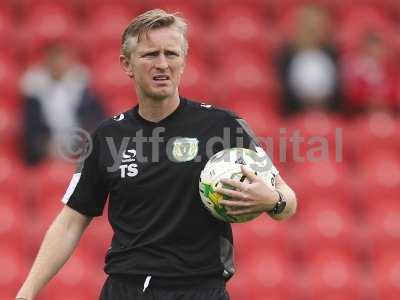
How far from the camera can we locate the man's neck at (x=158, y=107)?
5031 mm

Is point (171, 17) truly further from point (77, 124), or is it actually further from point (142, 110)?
point (77, 124)

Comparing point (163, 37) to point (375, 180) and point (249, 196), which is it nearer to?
point (249, 196)

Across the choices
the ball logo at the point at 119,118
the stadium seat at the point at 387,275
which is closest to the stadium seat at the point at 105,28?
the stadium seat at the point at 387,275

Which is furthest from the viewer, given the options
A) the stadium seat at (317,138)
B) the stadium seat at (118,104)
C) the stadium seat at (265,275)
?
the stadium seat at (118,104)

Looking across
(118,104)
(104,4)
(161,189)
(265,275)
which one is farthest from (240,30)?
(161,189)

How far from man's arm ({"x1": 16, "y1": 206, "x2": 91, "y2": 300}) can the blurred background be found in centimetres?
320

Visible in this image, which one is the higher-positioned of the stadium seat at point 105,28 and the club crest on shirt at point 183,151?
the stadium seat at point 105,28

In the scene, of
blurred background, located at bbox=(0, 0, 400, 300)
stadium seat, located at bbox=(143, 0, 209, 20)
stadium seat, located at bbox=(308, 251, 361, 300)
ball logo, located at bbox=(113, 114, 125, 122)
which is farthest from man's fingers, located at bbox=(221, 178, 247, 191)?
stadium seat, located at bbox=(143, 0, 209, 20)

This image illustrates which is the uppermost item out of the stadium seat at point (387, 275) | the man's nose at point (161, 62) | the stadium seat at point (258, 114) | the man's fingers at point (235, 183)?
the man's nose at point (161, 62)

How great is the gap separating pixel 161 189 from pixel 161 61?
23.0 inches

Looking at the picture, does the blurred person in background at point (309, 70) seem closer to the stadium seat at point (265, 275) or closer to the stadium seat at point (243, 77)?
the stadium seat at point (243, 77)

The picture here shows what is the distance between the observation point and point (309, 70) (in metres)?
9.91

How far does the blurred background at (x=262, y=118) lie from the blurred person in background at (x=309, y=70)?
0.04 ft

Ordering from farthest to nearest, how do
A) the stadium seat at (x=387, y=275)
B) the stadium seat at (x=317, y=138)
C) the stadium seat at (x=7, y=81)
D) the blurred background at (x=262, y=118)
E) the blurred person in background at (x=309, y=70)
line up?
1. the stadium seat at (x=7, y=81)
2. the blurred person in background at (x=309, y=70)
3. the stadium seat at (x=317, y=138)
4. the blurred background at (x=262, y=118)
5. the stadium seat at (x=387, y=275)
